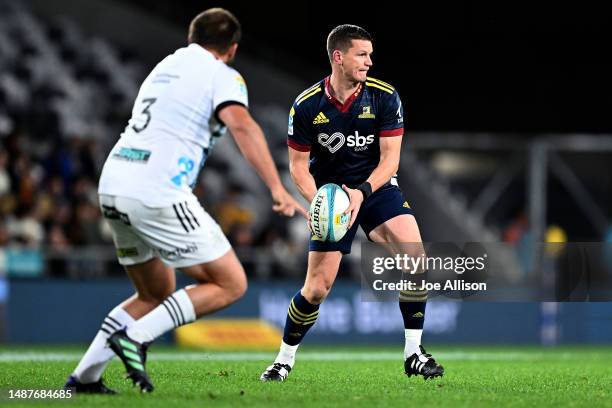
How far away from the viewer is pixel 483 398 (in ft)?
24.7

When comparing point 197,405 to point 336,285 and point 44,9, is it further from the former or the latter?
point 44,9

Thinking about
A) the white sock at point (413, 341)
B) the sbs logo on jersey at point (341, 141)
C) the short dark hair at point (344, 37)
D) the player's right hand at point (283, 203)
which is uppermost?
the short dark hair at point (344, 37)

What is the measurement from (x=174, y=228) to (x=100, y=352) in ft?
3.07

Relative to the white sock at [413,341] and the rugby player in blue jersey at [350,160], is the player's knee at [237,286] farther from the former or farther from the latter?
the white sock at [413,341]

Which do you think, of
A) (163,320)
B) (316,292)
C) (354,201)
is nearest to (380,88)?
(354,201)

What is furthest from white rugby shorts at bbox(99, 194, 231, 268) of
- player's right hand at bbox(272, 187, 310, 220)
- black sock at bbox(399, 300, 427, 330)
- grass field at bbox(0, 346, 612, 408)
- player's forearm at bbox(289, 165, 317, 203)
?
black sock at bbox(399, 300, 427, 330)

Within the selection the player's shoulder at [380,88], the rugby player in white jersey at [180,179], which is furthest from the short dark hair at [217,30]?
the player's shoulder at [380,88]

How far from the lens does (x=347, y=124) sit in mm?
8984

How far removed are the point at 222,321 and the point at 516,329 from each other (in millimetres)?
4812

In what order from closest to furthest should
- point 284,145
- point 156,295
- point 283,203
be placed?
point 283,203
point 156,295
point 284,145

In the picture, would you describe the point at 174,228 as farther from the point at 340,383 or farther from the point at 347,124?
the point at 347,124

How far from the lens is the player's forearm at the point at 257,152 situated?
679 cm

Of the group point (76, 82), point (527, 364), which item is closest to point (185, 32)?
point (76, 82)

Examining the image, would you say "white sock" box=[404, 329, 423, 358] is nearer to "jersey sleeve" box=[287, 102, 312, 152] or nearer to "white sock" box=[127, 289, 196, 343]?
"jersey sleeve" box=[287, 102, 312, 152]
